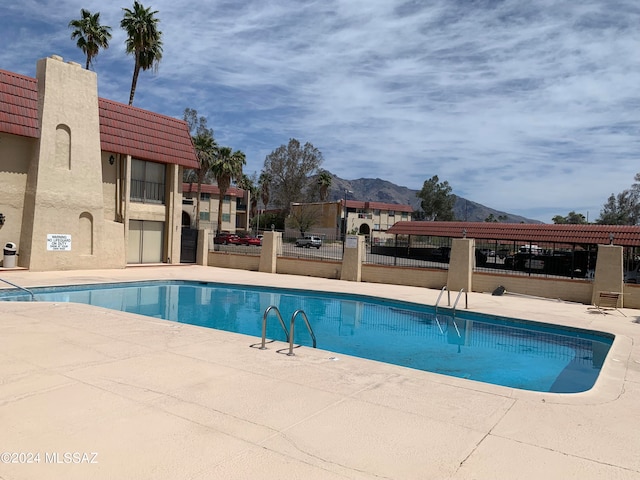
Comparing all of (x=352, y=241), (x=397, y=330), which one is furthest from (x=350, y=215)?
(x=397, y=330)

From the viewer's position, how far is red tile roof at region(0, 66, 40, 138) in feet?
69.4

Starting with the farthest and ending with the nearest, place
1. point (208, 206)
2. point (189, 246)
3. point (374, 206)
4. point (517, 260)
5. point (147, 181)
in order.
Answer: point (374, 206), point (208, 206), point (189, 246), point (517, 260), point (147, 181)

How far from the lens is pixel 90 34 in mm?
40719

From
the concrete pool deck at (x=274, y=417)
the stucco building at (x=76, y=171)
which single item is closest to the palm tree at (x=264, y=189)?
the stucco building at (x=76, y=171)

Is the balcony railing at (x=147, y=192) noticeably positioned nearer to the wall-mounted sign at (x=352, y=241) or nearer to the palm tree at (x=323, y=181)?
the wall-mounted sign at (x=352, y=241)

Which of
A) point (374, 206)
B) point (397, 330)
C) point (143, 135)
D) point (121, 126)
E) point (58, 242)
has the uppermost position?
point (374, 206)

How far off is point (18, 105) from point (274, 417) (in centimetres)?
2189

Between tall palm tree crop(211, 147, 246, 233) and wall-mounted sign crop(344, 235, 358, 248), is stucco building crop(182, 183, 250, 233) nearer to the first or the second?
tall palm tree crop(211, 147, 246, 233)

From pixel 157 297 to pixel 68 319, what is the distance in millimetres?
8154

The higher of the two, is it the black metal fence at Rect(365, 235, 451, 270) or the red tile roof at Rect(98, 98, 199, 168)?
the red tile roof at Rect(98, 98, 199, 168)

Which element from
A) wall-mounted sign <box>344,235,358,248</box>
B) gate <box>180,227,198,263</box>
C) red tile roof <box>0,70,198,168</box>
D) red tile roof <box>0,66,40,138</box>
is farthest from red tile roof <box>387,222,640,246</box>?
red tile roof <box>0,66,40,138</box>

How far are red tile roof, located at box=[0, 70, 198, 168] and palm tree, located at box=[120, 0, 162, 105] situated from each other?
13117mm

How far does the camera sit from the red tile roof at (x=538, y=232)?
1296 inches

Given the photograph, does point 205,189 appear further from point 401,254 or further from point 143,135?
point 401,254
